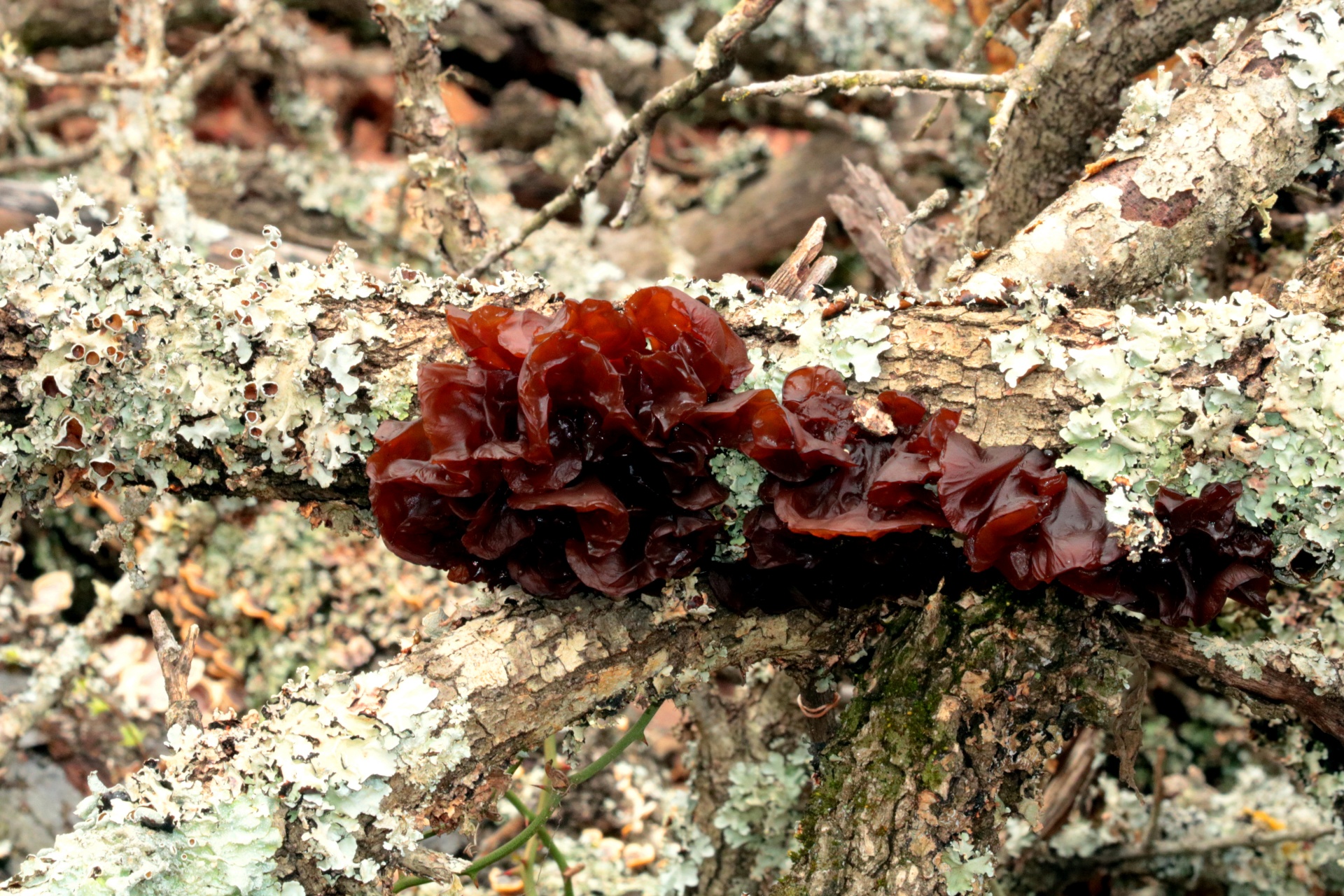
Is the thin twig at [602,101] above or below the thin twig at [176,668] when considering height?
above

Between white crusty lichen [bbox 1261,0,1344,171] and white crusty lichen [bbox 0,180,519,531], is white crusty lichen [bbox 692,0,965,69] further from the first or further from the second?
white crusty lichen [bbox 0,180,519,531]

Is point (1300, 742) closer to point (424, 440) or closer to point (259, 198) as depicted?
point (424, 440)

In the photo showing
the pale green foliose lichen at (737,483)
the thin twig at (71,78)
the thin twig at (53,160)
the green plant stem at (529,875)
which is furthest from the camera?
the thin twig at (53,160)

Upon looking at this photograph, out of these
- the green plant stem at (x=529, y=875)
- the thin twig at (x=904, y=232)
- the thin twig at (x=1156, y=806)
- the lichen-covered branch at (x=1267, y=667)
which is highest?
the thin twig at (x=904, y=232)

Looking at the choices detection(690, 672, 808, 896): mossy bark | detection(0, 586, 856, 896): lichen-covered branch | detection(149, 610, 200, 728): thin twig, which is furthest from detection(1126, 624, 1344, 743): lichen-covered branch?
detection(149, 610, 200, 728): thin twig

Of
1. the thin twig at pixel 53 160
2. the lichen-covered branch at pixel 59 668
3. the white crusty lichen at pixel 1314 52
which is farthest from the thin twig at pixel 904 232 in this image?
the thin twig at pixel 53 160

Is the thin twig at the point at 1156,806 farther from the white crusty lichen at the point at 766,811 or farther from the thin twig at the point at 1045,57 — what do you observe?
the thin twig at the point at 1045,57
